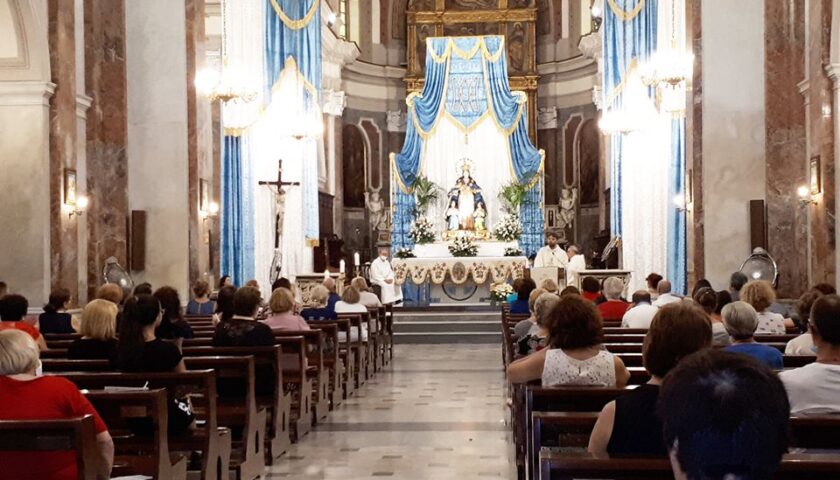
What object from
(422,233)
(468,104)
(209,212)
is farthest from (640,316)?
(468,104)

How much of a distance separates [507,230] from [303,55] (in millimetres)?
6321

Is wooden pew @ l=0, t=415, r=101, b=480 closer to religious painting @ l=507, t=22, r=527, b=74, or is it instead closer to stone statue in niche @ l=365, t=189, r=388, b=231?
stone statue in niche @ l=365, t=189, r=388, b=231

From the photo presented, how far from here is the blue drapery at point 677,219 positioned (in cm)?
1642

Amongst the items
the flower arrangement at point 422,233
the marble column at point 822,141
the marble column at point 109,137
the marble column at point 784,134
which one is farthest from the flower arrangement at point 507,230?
the marble column at point 822,141

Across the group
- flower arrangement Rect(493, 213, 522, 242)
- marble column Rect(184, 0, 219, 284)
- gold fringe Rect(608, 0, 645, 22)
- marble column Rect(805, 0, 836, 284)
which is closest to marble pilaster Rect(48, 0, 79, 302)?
marble column Rect(184, 0, 219, 284)

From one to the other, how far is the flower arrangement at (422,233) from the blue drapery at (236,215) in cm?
576

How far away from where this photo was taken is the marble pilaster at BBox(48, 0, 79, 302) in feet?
37.8

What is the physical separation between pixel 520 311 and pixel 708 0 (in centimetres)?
470

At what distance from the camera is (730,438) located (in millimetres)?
1735

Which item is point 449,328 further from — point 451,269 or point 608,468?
point 608,468

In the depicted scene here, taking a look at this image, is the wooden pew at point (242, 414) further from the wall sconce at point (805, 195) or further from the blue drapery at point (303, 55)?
the blue drapery at point (303, 55)

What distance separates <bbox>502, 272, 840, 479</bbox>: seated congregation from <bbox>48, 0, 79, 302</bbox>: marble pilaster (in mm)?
5856

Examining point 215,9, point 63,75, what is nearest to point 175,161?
point 63,75

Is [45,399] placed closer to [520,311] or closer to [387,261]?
[520,311]
